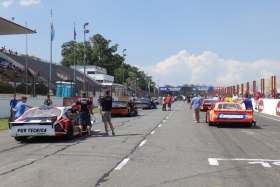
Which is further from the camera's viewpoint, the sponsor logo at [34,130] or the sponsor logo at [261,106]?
the sponsor logo at [261,106]

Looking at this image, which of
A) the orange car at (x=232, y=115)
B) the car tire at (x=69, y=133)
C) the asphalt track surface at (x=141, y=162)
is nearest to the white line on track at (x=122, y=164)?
the asphalt track surface at (x=141, y=162)

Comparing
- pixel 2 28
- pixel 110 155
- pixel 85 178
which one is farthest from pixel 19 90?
pixel 85 178

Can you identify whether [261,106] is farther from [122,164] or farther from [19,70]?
[19,70]

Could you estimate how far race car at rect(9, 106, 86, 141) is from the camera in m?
13.1

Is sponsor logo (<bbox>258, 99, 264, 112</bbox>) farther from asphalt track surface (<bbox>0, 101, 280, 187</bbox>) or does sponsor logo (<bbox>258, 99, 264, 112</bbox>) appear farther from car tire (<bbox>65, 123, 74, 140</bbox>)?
car tire (<bbox>65, 123, 74, 140</bbox>)

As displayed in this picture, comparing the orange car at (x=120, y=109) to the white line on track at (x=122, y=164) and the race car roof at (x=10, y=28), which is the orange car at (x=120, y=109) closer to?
the race car roof at (x=10, y=28)

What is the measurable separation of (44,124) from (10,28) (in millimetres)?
33106

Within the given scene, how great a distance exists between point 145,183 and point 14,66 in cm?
4928

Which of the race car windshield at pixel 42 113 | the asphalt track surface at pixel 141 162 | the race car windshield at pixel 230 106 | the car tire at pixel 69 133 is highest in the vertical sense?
the race car windshield at pixel 230 106

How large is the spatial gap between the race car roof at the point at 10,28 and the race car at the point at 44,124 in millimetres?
26683

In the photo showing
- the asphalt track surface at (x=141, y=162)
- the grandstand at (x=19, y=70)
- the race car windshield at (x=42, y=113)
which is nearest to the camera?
the asphalt track surface at (x=141, y=162)

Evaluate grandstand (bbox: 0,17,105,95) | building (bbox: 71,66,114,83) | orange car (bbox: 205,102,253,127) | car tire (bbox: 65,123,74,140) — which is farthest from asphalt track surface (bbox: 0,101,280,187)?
building (bbox: 71,66,114,83)

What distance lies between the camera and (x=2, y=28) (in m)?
43.5

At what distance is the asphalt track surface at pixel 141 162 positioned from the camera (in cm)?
741
